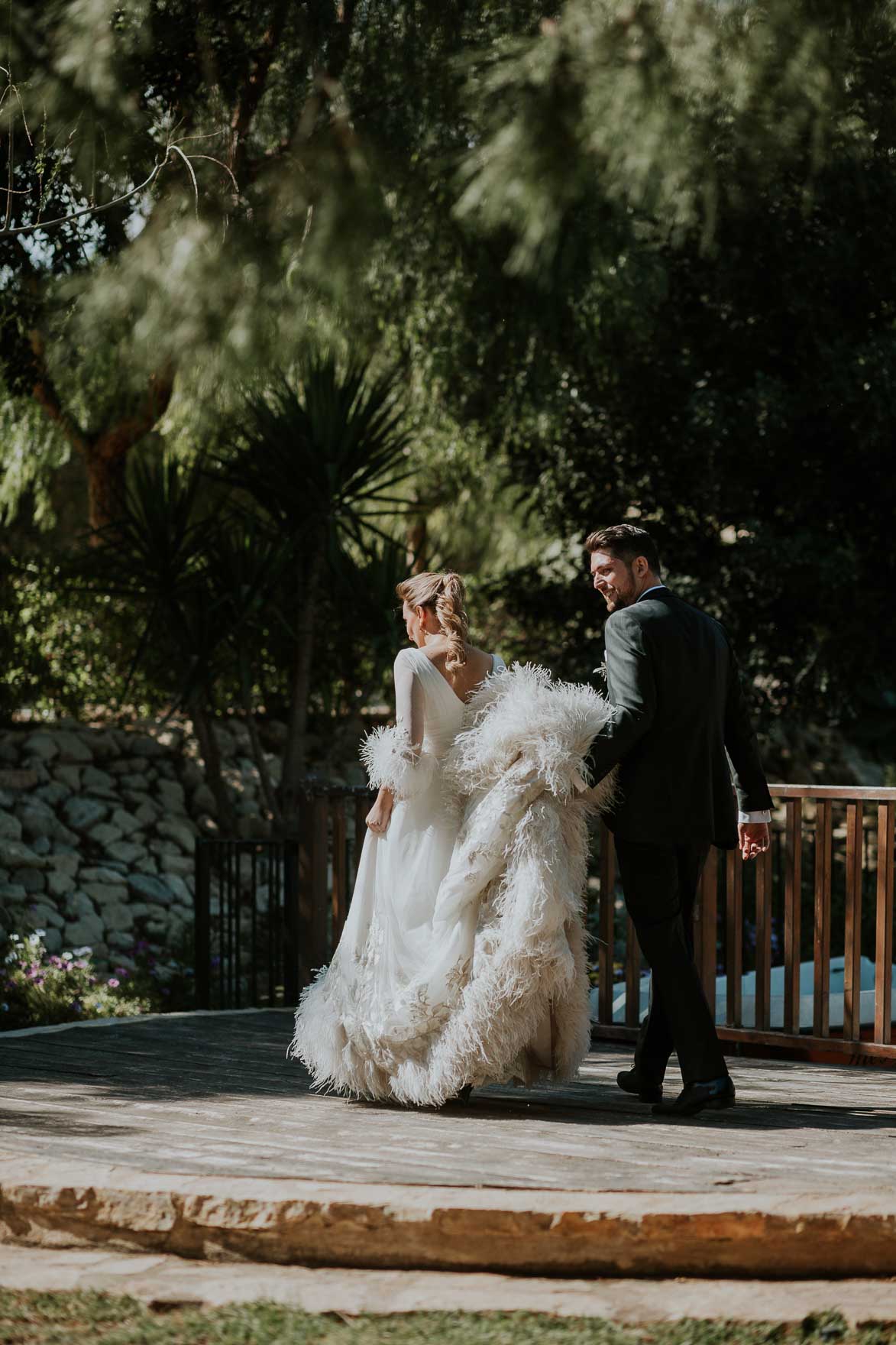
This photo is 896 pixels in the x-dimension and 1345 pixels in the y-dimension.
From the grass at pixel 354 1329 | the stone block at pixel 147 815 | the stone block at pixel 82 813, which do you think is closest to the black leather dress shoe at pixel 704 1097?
the grass at pixel 354 1329

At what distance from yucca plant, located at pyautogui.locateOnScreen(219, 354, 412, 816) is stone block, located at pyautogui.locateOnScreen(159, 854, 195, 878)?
2.82 ft

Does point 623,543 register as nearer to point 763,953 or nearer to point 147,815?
point 763,953

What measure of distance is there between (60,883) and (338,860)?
389cm

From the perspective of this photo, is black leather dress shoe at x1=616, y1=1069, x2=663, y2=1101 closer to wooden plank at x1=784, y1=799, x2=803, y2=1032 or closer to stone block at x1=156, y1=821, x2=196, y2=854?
wooden plank at x1=784, y1=799, x2=803, y2=1032

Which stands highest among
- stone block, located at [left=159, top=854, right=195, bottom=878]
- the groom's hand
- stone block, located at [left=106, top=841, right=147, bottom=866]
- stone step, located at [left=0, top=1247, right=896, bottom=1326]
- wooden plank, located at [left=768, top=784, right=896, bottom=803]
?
wooden plank, located at [left=768, top=784, right=896, bottom=803]

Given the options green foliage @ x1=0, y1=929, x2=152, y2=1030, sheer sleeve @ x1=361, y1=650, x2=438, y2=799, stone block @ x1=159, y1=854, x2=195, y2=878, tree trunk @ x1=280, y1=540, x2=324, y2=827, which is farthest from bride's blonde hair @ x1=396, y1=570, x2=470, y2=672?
stone block @ x1=159, y1=854, x2=195, y2=878

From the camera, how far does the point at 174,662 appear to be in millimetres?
11297

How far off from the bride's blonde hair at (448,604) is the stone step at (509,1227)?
1.75 metres

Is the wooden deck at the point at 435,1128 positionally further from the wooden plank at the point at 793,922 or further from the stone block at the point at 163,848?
the stone block at the point at 163,848

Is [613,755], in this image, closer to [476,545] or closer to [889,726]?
[476,545]

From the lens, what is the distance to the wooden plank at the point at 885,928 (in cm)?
525

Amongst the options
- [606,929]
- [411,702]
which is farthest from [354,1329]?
[606,929]

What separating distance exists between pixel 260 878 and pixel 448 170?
5.26 m

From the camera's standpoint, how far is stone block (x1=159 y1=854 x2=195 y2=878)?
35.0ft
